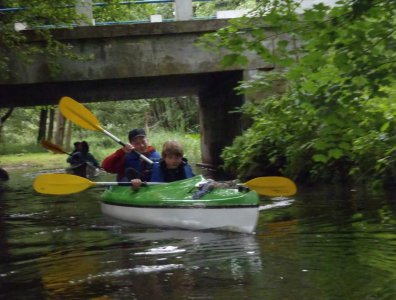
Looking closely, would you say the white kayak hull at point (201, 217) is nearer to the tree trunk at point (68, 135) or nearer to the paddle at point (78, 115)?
the paddle at point (78, 115)

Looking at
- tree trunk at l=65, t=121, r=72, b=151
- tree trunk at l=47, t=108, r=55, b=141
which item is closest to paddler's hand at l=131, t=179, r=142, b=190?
tree trunk at l=47, t=108, r=55, b=141

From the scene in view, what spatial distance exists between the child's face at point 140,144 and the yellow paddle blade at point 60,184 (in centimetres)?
93

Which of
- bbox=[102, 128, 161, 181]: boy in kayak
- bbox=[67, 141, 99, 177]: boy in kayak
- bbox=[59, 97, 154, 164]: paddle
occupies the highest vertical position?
bbox=[59, 97, 154, 164]: paddle

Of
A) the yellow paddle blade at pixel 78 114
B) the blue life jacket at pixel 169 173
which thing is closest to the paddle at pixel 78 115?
the yellow paddle blade at pixel 78 114

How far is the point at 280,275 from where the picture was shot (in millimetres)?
6680

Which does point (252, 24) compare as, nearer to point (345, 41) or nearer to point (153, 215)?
point (345, 41)

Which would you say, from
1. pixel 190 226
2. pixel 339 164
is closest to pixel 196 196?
pixel 190 226

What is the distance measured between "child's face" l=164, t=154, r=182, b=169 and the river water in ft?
3.03

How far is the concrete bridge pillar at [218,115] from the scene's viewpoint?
65.7 feet

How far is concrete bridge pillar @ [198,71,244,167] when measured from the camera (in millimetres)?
20031

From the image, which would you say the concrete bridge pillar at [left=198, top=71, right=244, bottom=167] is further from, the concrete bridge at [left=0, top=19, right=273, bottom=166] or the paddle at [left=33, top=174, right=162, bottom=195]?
the paddle at [left=33, top=174, right=162, bottom=195]

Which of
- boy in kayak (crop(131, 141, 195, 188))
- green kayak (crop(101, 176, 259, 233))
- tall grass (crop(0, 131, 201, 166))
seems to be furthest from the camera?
tall grass (crop(0, 131, 201, 166))

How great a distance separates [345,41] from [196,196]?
3.09 m

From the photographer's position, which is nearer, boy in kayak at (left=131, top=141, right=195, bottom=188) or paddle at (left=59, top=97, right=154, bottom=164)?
boy in kayak at (left=131, top=141, right=195, bottom=188)
